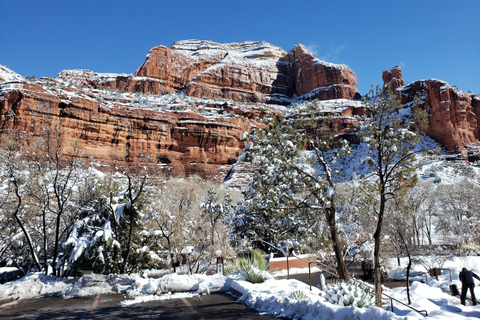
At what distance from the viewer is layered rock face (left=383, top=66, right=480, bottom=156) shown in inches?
3302

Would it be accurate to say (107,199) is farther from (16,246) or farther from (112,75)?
(112,75)

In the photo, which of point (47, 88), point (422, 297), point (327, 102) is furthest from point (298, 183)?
point (327, 102)

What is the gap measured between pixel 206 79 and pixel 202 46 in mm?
41016

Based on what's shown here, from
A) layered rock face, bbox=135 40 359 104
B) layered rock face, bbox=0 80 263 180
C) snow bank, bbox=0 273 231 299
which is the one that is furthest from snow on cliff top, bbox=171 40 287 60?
snow bank, bbox=0 273 231 299

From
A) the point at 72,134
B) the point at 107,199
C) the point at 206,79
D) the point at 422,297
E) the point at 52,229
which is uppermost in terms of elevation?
the point at 206,79

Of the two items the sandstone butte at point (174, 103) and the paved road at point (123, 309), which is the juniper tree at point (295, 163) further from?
the sandstone butte at point (174, 103)

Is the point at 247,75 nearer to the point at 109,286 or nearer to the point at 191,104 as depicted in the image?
the point at 191,104

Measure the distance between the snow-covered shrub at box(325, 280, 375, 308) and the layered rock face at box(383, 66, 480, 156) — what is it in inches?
3570

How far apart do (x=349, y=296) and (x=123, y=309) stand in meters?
5.95

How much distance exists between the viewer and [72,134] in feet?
211

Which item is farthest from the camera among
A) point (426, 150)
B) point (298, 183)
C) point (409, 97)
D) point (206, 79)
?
point (206, 79)

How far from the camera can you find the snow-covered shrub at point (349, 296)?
6.02 meters

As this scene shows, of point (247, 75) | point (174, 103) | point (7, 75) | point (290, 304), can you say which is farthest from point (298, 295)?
point (247, 75)

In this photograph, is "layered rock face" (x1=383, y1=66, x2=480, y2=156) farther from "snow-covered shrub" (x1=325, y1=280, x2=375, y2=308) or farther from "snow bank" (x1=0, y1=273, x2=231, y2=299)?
"snow-covered shrub" (x1=325, y1=280, x2=375, y2=308)
